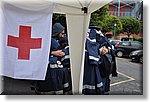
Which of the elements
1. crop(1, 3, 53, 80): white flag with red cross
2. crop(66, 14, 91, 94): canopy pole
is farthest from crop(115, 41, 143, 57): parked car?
crop(1, 3, 53, 80): white flag with red cross

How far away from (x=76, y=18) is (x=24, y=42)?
70 cm

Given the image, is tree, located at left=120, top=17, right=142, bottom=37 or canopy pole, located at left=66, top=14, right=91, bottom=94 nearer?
canopy pole, located at left=66, top=14, right=91, bottom=94

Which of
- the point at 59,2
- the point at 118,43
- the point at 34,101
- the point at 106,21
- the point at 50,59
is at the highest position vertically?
the point at 59,2

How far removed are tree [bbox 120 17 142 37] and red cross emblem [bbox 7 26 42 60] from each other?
1.11 metres

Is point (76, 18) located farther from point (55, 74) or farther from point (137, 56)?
point (137, 56)

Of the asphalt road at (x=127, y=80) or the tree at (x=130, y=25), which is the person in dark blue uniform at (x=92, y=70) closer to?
the asphalt road at (x=127, y=80)

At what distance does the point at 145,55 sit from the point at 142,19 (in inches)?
18.5

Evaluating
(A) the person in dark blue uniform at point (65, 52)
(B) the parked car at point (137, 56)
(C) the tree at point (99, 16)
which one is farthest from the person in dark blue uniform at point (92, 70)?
(B) the parked car at point (137, 56)

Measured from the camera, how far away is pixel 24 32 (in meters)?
2.96

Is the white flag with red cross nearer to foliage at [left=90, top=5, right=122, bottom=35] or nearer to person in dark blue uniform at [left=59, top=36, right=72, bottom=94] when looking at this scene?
person in dark blue uniform at [left=59, top=36, right=72, bottom=94]

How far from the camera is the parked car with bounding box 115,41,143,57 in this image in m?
3.23

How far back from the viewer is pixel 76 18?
310 centimetres


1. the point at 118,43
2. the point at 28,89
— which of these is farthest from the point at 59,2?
the point at 28,89

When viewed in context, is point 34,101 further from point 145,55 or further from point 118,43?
point 145,55
